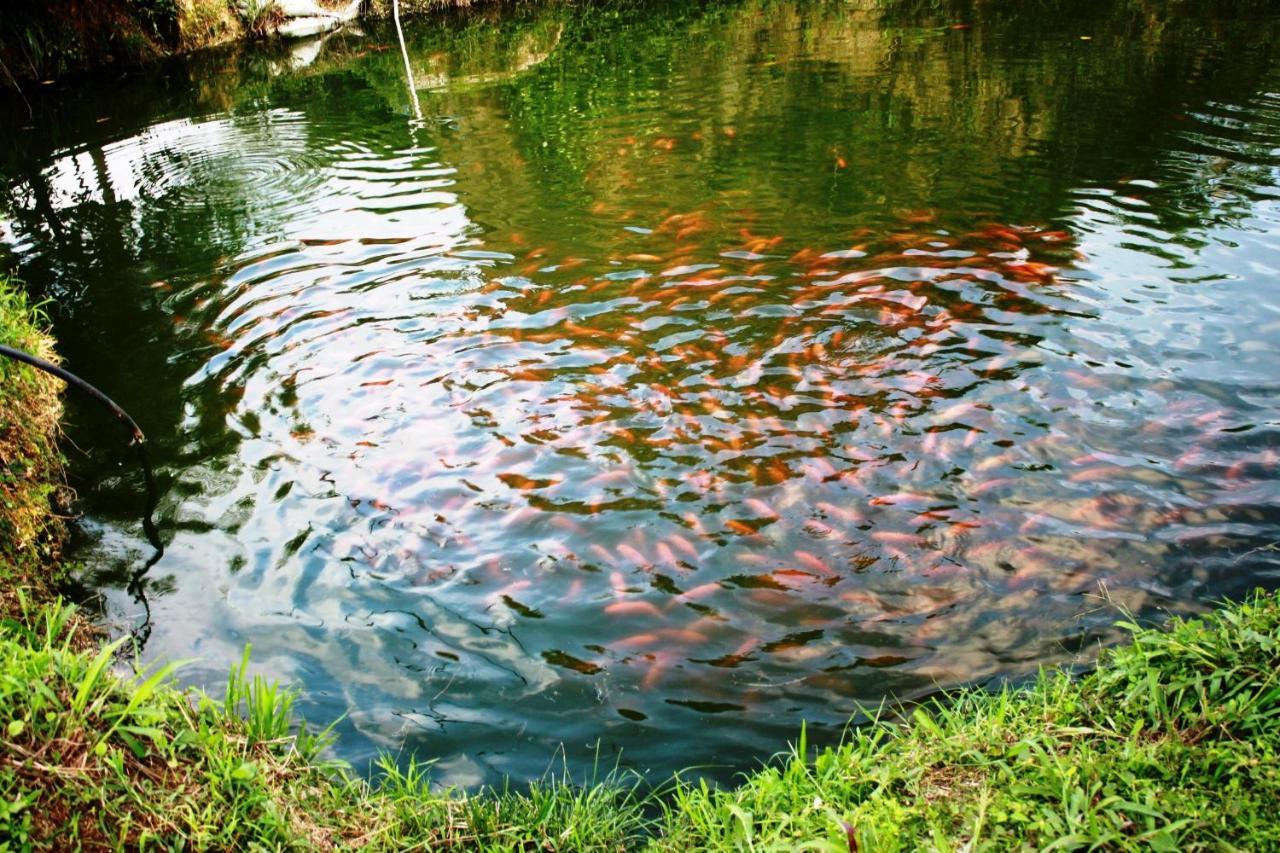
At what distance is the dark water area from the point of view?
3.83 m

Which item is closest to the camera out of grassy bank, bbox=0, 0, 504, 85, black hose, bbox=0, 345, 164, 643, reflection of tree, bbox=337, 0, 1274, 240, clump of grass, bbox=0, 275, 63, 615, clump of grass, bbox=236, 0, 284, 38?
black hose, bbox=0, 345, 164, 643

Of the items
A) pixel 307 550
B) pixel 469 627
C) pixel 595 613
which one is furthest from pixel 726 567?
pixel 307 550

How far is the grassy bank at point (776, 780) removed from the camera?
2.52 m

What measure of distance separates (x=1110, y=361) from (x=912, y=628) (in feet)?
9.52

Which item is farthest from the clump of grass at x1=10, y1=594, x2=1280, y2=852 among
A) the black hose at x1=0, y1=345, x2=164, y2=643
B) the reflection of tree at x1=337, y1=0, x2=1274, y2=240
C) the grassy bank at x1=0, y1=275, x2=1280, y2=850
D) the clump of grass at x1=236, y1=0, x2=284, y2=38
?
the clump of grass at x1=236, y1=0, x2=284, y2=38

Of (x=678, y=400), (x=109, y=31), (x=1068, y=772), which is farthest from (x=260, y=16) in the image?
(x=1068, y=772)

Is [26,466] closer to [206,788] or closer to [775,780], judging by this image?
[206,788]

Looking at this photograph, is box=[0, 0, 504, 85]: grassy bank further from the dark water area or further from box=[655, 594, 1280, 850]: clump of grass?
box=[655, 594, 1280, 850]: clump of grass

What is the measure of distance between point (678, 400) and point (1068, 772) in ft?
10.8

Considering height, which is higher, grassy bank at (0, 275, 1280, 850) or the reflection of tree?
the reflection of tree

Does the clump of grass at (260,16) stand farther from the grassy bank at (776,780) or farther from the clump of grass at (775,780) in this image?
the clump of grass at (775,780)

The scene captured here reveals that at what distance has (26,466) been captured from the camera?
464 cm

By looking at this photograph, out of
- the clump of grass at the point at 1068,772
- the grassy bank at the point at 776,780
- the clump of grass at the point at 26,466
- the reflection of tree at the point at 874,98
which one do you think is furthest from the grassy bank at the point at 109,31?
the clump of grass at the point at 1068,772

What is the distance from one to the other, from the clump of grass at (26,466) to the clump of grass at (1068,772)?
3.27m
